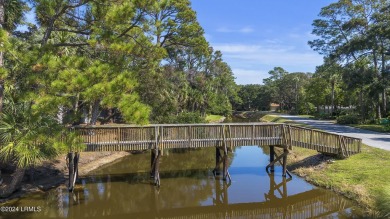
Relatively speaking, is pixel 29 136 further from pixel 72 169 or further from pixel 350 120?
pixel 350 120

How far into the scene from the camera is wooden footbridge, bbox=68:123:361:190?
1487 centimetres

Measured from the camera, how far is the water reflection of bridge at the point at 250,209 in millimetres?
12172

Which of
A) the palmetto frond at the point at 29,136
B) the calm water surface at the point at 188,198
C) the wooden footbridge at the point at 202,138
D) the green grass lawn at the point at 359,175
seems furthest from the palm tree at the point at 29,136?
the green grass lawn at the point at 359,175

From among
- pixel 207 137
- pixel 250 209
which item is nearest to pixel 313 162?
pixel 207 137

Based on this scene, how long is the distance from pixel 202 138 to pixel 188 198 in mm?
3454

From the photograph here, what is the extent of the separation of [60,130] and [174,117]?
17.1 m

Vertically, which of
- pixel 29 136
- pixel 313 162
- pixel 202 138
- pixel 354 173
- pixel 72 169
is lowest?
pixel 313 162

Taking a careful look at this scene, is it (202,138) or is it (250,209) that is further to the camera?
(202,138)

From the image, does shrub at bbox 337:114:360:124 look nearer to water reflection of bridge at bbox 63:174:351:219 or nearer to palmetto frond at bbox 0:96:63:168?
water reflection of bridge at bbox 63:174:351:219

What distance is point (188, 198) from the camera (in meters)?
14.3

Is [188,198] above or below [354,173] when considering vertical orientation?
below

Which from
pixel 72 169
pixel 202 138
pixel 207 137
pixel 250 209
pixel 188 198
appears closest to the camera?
pixel 250 209

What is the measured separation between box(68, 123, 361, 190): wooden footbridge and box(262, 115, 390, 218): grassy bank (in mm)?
959

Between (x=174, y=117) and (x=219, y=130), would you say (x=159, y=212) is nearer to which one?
(x=219, y=130)
